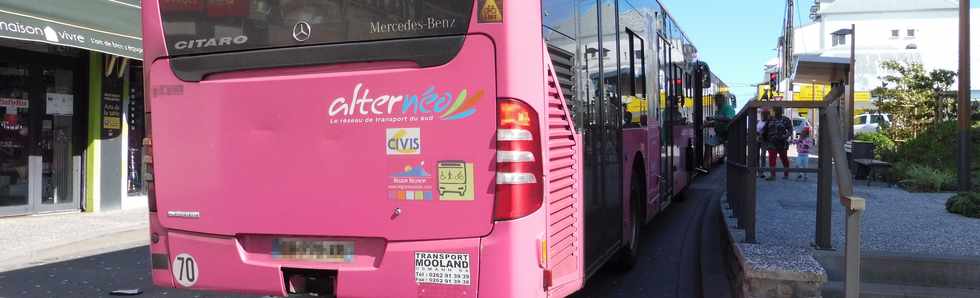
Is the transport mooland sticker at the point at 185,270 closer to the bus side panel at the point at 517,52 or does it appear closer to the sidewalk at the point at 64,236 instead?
the bus side panel at the point at 517,52

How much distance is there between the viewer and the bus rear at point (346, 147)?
3.71 meters

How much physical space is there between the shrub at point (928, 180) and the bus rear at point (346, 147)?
363 inches

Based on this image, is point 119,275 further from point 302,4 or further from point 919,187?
point 919,187

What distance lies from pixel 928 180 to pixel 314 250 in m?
10.5

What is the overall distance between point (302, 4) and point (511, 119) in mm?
1461

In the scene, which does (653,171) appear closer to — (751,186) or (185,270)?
(751,186)

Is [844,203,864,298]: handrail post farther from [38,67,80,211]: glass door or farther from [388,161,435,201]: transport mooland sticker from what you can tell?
[38,67,80,211]: glass door

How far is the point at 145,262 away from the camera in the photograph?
26.1ft

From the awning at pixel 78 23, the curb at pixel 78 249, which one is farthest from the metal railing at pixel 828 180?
the awning at pixel 78 23

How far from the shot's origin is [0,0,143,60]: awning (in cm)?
877

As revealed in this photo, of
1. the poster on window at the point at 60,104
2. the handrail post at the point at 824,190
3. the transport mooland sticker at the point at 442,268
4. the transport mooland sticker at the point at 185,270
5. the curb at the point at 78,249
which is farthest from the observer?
Answer: the poster on window at the point at 60,104

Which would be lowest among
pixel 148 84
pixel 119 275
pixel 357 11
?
pixel 119 275

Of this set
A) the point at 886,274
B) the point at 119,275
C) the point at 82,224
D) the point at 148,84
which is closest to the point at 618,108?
the point at 886,274

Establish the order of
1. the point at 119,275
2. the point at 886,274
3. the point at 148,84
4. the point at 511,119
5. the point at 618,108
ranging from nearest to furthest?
the point at 511,119
the point at 148,84
the point at 886,274
the point at 618,108
the point at 119,275
